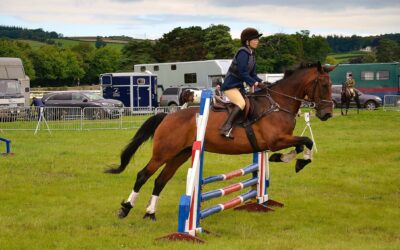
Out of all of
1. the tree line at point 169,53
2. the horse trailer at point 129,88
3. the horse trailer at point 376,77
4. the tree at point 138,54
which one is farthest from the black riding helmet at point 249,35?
the tree at point 138,54

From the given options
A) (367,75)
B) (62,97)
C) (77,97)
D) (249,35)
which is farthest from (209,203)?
(367,75)

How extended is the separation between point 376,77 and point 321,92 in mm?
40538

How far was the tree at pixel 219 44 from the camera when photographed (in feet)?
281

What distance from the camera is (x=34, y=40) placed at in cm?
13175

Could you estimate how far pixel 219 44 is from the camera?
8588 centimetres

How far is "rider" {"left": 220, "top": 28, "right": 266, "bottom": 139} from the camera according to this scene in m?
9.13

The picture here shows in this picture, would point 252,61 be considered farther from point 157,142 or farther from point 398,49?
point 398,49

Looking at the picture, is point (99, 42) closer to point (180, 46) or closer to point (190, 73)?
point (180, 46)

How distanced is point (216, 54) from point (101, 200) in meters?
75.5

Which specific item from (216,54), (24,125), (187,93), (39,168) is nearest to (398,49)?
(216,54)

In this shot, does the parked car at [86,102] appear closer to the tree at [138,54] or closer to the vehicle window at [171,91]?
the vehicle window at [171,91]

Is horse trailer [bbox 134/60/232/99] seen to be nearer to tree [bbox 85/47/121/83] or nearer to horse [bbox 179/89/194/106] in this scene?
horse [bbox 179/89/194/106]

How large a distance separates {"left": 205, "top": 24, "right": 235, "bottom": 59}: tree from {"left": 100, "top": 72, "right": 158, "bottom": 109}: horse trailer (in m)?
42.6

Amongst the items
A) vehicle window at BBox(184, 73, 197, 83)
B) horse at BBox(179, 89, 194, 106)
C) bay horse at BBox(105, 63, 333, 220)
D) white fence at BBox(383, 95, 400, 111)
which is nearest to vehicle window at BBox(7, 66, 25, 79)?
horse at BBox(179, 89, 194, 106)
